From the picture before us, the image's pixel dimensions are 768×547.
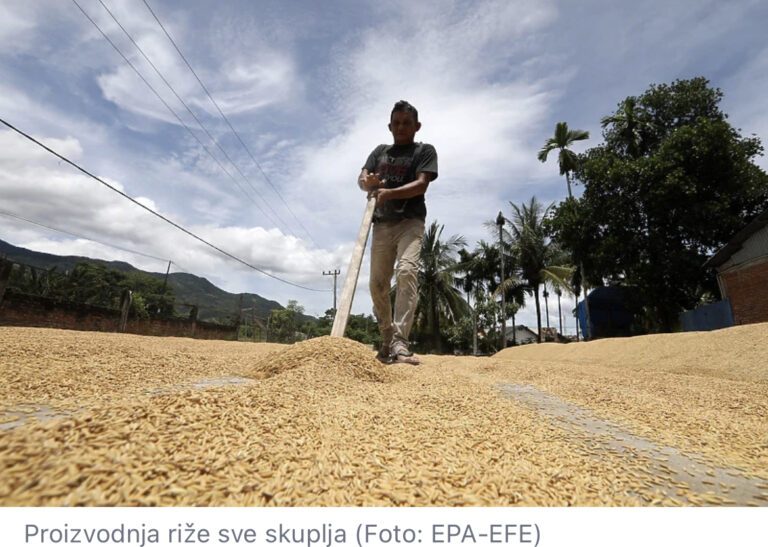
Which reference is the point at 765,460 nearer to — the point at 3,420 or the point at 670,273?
the point at 3,420

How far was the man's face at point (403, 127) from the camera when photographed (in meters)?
3.22

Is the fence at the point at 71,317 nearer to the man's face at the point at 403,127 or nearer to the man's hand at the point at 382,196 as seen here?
the man's hand at the point at 382,196

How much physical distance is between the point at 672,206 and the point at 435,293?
38.0 ft

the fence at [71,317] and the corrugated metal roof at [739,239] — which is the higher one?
the corrugated metal roof at [739,239]

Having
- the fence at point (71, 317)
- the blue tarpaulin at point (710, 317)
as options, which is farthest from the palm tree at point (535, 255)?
the fence at point (71, 317)

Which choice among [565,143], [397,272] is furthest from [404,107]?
[565,143]

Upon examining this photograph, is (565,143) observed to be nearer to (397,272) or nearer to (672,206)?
(672,206)

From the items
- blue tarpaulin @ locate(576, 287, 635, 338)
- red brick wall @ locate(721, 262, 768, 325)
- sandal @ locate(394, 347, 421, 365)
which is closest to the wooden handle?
sandal @ locate(394, 347, 421, 365)

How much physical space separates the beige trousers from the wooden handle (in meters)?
0.16

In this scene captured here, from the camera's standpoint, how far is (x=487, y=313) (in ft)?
Result: 66.8

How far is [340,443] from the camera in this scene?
97cm

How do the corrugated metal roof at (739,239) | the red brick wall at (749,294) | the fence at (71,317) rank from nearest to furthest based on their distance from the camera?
the fence at (71,317) < the red brick wall at (749,294) < the corrugated metal roof at (739,239)

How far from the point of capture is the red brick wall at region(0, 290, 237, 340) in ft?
24.2

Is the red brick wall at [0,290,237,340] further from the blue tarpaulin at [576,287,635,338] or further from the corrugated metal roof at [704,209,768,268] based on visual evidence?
the blue tarpaulin at [576,287,635,338]
